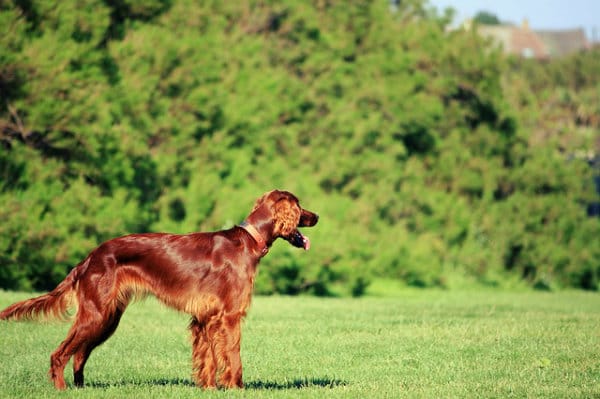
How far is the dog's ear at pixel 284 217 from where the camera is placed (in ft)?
30.2

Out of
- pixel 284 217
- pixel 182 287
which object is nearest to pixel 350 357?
pixel 284 217

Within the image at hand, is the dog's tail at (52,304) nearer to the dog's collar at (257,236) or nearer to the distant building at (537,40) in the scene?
the dog's collar at (257,236)

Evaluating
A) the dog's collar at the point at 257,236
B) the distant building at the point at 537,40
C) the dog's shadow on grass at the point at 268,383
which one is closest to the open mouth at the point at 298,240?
the dog's collar at the point at 257,236

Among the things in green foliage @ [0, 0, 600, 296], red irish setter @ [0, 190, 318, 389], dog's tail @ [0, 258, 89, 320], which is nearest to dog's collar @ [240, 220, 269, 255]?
red irish setter @ [0, 190, 318, 389]

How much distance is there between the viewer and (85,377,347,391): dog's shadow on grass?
373 inches

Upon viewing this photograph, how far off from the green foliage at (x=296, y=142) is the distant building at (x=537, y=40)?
Result: 56.8m

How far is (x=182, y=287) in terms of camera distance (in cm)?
903

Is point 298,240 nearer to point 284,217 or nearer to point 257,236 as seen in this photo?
point 284,217

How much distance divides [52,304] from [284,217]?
7.36 ft

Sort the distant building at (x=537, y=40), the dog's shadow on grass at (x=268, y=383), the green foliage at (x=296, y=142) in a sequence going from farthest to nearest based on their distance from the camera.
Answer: the distant building at (x=537, y=40)
the green foliage at (x=296, y=142)
the dog's shadow on grass at (x=268, y=383)

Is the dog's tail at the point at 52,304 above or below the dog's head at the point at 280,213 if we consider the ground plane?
below

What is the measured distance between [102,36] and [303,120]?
27.7ft

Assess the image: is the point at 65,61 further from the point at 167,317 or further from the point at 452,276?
the point at 452,276

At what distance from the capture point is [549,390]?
920 centimetres
